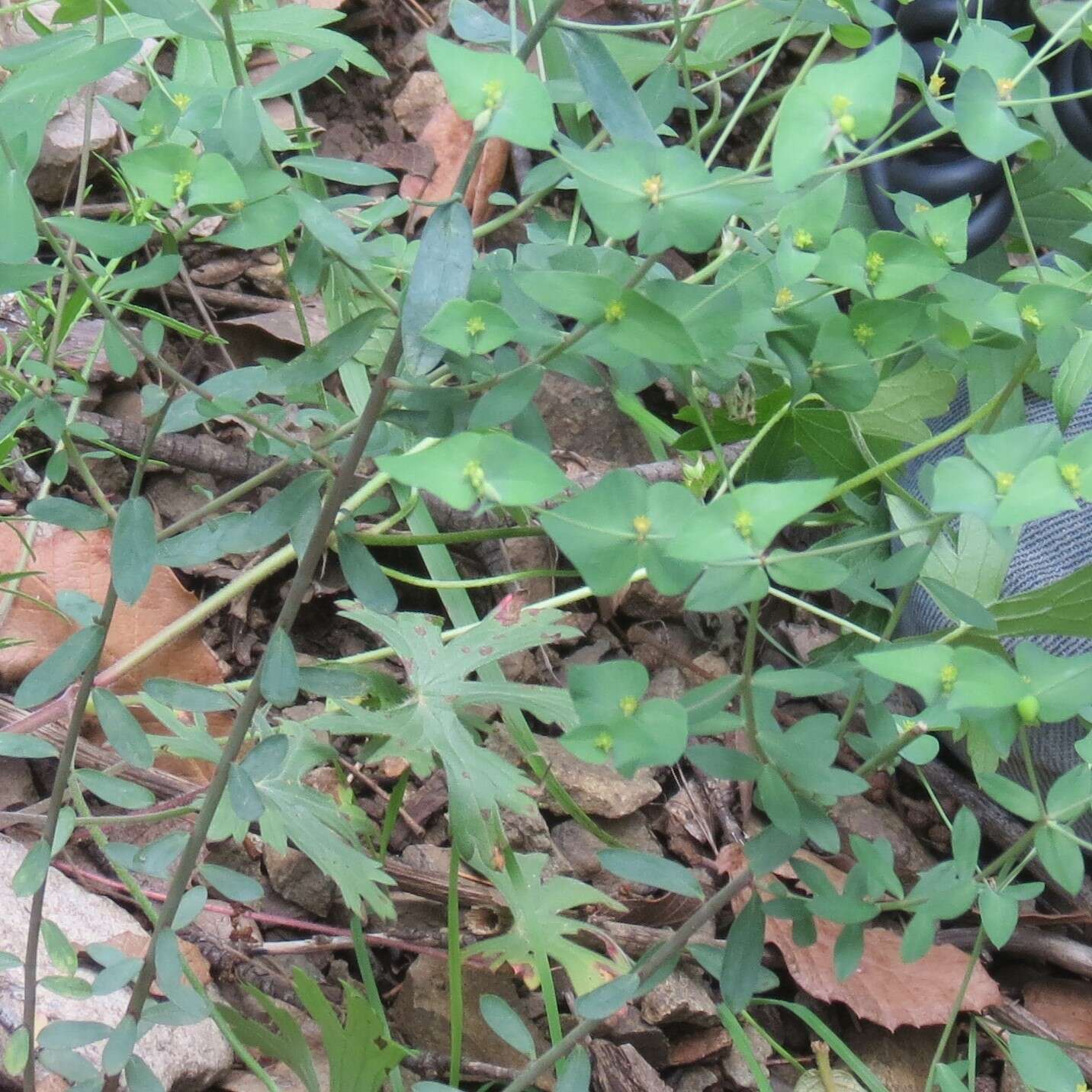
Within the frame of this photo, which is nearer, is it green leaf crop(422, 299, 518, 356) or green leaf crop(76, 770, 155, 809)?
green leaf crop(422, 299, 518, 356)

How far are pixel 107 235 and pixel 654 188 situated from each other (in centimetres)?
27

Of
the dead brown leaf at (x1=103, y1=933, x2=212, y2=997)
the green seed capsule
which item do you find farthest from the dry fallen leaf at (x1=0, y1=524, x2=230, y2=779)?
the green seed capsule

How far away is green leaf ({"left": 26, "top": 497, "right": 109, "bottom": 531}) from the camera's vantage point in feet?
2.12

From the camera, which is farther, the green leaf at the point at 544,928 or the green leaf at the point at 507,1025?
the green leaf at the point at 544,928

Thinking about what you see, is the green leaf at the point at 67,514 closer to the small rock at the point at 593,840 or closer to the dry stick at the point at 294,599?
the dry stick at the point at 294,599

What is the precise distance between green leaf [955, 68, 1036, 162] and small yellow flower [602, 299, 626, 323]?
19cm

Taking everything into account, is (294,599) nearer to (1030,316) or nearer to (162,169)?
(162,169)

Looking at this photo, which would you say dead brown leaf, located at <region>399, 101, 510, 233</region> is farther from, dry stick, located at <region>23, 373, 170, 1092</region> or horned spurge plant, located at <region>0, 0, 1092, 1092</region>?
dry stick, located at <region>23, 373, 170, 1092</region>

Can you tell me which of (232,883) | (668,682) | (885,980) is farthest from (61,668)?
(885,980)

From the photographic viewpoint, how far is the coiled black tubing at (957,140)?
0.93m

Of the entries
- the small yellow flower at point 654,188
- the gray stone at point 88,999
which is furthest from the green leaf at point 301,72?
the gray stone at point 88,999

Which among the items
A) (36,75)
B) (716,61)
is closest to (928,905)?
(36,75)

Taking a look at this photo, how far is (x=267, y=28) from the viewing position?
104 centimetres

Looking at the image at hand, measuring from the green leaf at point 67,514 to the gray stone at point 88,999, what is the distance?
0.39 metres
